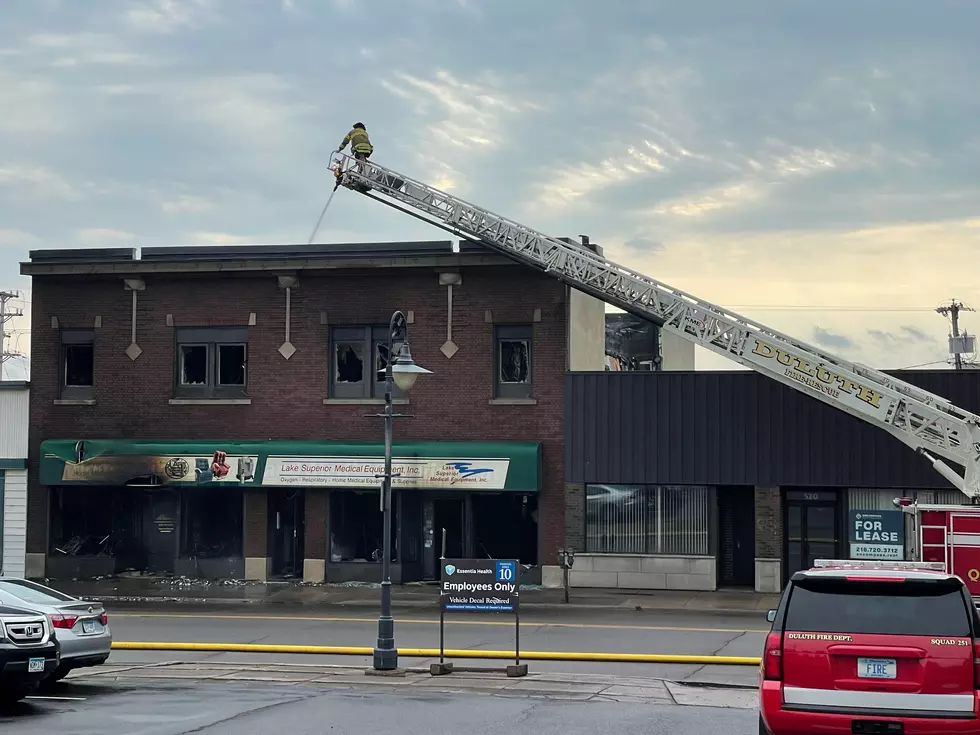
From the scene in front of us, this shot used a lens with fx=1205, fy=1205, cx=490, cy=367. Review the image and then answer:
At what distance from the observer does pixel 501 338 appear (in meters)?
32.6

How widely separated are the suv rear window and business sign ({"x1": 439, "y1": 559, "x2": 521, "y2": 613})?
29.2 ft

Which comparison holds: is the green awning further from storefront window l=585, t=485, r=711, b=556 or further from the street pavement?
the street pavement

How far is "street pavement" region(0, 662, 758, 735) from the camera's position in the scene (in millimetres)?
13508

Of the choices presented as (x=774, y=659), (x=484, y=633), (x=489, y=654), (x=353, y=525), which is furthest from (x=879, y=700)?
(x=353, y=525)

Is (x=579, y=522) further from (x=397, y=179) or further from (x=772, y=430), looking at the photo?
(x=397, y=179)

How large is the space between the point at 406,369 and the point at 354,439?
14.0 meters

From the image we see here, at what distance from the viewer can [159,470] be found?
33.6m

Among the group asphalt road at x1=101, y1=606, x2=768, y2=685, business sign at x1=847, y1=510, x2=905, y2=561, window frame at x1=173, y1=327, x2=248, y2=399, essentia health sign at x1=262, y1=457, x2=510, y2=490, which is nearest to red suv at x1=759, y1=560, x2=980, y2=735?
asphalt road at x1=101, y1=606, x2=768, y2=685

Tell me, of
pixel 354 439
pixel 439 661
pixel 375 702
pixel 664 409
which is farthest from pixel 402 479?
pixel 375 702

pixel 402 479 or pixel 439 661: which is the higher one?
pixel 402 479

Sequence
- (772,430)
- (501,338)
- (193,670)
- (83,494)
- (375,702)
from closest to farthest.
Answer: (375,702), (193,670), (772,430), (501,338), (83,494)

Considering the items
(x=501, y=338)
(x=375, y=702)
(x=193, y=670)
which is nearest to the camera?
(x=375, y=702)

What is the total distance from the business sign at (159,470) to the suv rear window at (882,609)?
2434 cm

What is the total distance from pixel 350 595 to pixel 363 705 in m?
15.9
